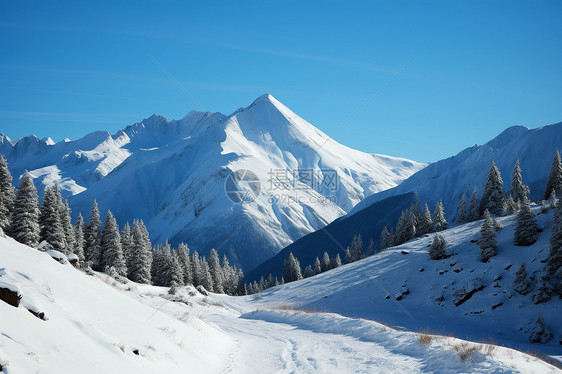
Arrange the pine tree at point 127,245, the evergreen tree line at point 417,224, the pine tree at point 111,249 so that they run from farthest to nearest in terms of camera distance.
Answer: the evergreen tree line at point 417,224 → the pine tree at point 127,245 → the pine tree at point 111,249

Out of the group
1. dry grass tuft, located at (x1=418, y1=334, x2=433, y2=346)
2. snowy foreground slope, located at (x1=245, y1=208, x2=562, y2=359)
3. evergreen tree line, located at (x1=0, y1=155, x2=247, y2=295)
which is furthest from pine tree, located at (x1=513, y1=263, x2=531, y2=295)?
evergreen tree line, located at (x1=0, y1=155, x2=247, y2=295)

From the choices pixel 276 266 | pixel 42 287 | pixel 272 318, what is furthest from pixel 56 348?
pixel 276 266

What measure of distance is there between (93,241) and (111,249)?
17.0ft

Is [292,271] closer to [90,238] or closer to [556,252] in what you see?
[90,238]

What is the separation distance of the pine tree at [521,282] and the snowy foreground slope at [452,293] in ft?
1.42

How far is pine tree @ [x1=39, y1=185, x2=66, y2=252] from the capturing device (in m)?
42.9

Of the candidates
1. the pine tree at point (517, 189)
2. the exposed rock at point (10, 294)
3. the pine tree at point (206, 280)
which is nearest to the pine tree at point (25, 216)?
the pine tree at point (206, 280)

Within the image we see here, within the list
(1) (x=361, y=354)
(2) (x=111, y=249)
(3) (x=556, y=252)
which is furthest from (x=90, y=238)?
(3) (x=556, y=252)

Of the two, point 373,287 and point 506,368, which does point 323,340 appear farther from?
point 373,287

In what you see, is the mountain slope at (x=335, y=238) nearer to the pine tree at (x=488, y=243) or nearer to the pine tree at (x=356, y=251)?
the pine tree at (x=356, y=251)

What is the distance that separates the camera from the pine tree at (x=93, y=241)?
53.3 meters

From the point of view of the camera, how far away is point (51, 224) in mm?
43688

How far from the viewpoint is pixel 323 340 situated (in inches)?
581

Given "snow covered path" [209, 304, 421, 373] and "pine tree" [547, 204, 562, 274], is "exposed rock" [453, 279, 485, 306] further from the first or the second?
"snow covered path" [209, 304, 421, 373]
